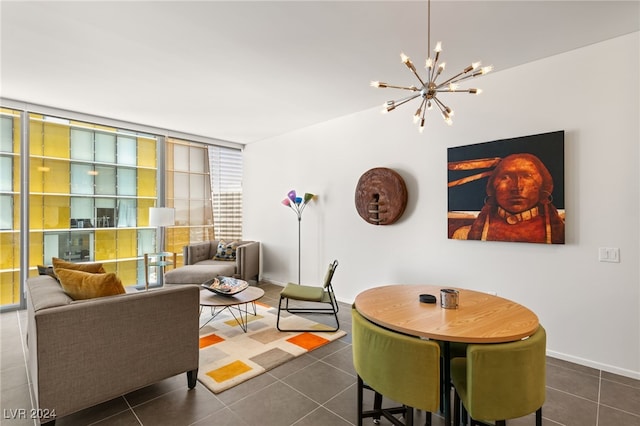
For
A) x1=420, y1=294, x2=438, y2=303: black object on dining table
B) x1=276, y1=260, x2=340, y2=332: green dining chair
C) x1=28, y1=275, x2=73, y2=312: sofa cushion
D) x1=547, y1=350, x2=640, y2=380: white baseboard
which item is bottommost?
x1=547, y1=350, x2=640, y2=380: white baseboard

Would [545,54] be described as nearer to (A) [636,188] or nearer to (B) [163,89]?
(A) [636,188]

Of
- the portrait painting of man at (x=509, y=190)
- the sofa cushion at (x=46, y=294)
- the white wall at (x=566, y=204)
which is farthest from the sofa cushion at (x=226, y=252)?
the portrait painting of man at (x=509, y=190)

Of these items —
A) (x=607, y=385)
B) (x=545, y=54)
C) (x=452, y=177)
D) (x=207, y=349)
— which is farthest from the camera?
(x=452, y=177)

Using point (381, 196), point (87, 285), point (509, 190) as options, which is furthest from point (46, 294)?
point (509, 190)

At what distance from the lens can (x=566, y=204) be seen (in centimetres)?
277

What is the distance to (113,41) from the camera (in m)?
2.64

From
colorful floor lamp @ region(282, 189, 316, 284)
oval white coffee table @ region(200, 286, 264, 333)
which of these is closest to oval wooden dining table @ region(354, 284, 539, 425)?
oval white coffee table @ region(200, 286, 264, 333)

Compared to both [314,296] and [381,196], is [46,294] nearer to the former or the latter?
[314,296]

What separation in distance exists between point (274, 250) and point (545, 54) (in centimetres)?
464

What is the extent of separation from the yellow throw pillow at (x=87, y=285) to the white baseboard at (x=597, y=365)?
375 centimetres

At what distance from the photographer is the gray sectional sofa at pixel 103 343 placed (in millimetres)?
1785

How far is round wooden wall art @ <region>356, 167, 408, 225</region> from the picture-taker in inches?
152

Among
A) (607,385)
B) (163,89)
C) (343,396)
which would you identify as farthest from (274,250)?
(607,385)

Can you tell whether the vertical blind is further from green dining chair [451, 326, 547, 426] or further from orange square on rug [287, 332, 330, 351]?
green dining chair [451, 326, 547, 426]
